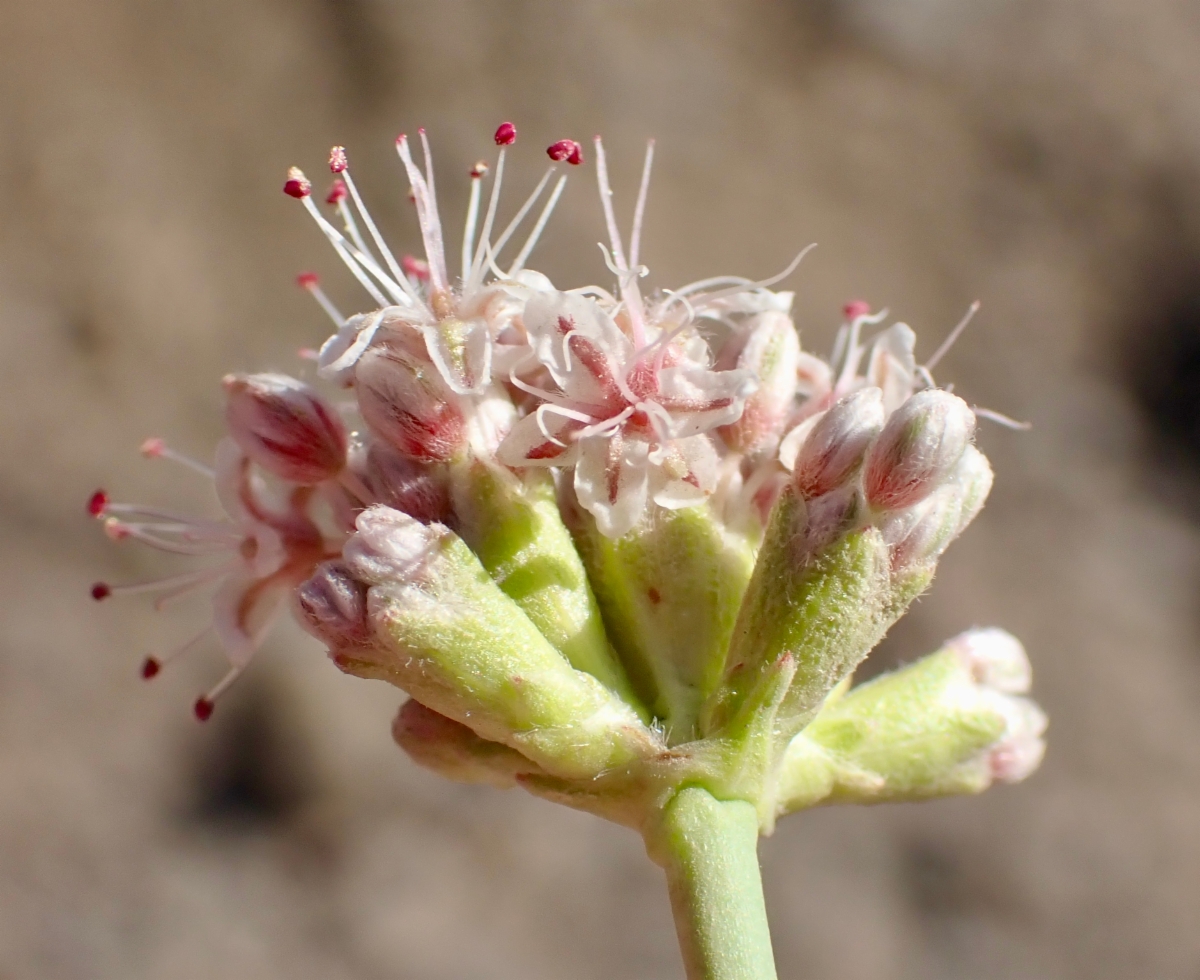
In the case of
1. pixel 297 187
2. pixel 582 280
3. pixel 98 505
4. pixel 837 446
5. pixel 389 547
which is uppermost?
pixel 582 280

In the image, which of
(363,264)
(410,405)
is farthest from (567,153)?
(410,405)

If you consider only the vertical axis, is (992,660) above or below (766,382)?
below

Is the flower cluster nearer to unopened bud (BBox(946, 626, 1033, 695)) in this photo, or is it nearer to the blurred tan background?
unopened bud (BBox(946, 626, 1033, 695))

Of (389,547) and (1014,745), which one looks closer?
(389,547)

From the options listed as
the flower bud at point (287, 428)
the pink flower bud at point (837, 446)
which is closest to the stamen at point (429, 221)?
the flower bud at point (287, 428)

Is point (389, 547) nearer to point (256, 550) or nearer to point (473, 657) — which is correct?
point (473, 657)

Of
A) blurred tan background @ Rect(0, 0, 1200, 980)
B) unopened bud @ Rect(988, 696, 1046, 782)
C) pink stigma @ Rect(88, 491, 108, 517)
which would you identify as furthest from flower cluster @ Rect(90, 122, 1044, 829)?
blurred tan background @ Rect(0, 0, 1200, 980)

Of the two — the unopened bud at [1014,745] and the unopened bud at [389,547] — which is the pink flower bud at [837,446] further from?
the unopened bud at [1014,745]
